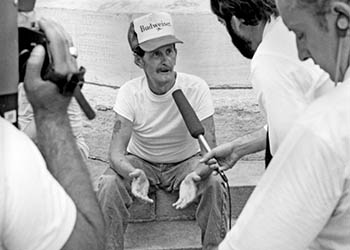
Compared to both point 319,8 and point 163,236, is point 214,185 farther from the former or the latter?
point 319,8

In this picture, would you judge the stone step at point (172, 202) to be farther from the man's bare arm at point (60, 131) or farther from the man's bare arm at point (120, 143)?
the man's bare arm at point (60, 131)

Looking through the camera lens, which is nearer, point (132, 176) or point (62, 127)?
point (62, 127)

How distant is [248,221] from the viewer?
1.78 m

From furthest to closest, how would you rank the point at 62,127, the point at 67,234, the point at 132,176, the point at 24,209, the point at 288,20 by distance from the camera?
the point at 132,176
the point at 62,127
the point at 288,20
the point at 67,234
the point at 24,209

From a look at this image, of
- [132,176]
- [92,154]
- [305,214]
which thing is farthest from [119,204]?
[305,214]

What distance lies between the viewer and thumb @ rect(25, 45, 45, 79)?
1920 mm

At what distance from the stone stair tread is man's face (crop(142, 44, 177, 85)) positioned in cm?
85

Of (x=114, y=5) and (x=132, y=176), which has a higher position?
(x=114, y=5)

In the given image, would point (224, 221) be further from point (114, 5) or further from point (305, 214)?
point (305, 214)

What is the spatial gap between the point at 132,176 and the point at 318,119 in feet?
9.38

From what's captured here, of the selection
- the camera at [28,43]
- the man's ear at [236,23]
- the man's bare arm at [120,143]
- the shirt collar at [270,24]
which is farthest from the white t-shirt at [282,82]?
the man's bare arm at [120,143]

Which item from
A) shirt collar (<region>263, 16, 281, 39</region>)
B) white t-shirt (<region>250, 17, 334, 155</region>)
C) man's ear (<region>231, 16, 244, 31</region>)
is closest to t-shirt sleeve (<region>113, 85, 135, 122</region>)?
man's ear (<region>231, 16, 244, 31</region>)

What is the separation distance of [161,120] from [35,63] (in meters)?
2.86

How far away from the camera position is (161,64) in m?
4.76
